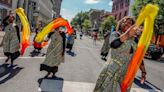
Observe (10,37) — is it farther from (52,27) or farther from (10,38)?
(52,27)

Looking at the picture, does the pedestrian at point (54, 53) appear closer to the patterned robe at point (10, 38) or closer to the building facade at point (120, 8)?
the patterned robe at point (10, 38)

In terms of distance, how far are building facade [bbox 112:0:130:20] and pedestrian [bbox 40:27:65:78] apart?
231 feet

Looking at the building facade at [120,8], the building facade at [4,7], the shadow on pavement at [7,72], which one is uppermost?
the building facade at [120,8]

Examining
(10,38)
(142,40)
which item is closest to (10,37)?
(10,38)

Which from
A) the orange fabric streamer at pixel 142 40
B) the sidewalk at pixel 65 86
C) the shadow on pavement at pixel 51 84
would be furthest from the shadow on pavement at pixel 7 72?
the orange fabric streamer at pixel 142 40

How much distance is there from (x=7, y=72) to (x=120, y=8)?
8061cm

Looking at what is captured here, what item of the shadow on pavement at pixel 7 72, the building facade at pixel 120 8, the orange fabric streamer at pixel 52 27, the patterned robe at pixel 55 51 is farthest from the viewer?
the building facade at pixel 120 8

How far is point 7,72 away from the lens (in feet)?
35.4

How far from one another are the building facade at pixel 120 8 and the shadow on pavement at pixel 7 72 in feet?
228

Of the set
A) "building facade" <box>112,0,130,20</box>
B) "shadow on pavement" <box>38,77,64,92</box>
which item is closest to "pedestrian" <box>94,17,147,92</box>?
"shadow on pavement" <box>38,77,64,92</box>

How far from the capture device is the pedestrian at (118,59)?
17.1ft

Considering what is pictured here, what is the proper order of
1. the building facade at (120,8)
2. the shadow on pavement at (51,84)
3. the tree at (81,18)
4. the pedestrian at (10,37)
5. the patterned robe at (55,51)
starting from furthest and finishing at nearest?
the tree at (81,18) → the building facade at (120,8) → the pedestrian at (10,37) → the patterned robe at (55,51) → the shadow on pavement at (51,84)

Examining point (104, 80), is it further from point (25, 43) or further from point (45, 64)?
point (25, 43)

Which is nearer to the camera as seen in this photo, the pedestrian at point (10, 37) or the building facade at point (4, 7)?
the pedestrian at point (10, 37)
